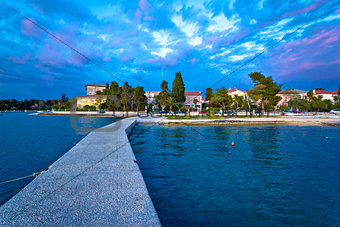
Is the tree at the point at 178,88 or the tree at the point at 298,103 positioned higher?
the tree at the point at 178,88

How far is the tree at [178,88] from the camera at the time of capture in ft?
204

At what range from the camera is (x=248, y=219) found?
5.18 m

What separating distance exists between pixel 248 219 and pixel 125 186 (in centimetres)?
299

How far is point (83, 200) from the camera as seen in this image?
4336 millimetres

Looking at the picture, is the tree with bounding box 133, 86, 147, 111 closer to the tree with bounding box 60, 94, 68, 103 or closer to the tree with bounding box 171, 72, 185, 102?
the tree with bounding box 171, 72, 185, 102

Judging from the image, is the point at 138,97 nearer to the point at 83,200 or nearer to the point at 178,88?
the point at 178,88

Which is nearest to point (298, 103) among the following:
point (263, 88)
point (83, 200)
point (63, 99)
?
point (263, 88)

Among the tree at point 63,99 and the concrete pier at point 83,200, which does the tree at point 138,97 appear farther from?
the tree at point 63,99

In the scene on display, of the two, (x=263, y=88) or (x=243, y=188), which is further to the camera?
(x=263, y=88)

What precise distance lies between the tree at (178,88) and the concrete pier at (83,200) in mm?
55703

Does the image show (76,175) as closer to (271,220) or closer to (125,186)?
(125,186)

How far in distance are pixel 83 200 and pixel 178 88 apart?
58.9 m

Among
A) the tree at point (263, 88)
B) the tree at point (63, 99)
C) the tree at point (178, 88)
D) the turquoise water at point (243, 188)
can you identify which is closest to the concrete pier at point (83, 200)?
the turquoise water at point (243, 188)

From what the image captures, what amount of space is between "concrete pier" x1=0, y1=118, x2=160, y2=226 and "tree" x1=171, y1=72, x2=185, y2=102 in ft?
183
